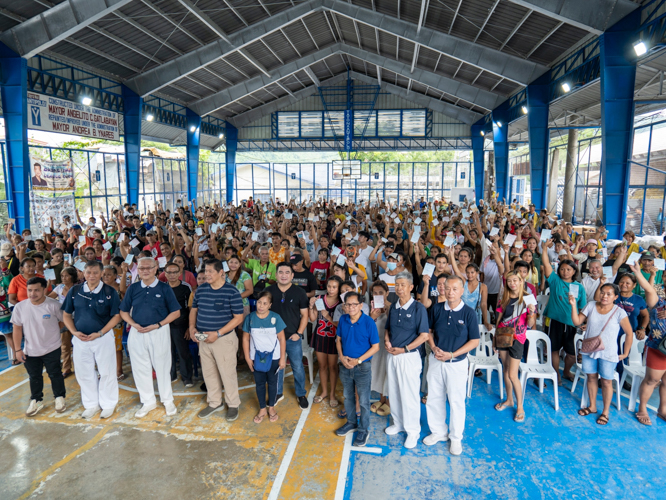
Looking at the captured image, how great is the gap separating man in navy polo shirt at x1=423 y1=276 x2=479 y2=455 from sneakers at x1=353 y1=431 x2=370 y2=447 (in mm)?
592

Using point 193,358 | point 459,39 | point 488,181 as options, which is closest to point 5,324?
point 193,358

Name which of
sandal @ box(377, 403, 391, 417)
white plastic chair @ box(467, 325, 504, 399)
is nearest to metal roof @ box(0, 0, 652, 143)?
white plastic chair @ box(467, 325, 504, 399)

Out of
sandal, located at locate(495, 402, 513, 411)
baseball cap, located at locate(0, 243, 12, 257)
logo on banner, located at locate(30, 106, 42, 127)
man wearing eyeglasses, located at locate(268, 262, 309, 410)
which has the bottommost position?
sandal, located at locate(495, 402, 513, 411)

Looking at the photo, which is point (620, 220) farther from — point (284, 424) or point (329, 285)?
point (284, 424)

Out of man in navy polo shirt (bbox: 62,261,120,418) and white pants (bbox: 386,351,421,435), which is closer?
white pants (bbox: 386,351,421,435)

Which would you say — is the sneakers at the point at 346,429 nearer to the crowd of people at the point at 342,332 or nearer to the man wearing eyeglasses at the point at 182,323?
the crowd of people at the point at 342,332

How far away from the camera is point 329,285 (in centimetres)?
445

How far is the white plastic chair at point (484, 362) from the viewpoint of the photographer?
16.6ft

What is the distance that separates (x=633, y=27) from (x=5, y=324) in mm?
13033

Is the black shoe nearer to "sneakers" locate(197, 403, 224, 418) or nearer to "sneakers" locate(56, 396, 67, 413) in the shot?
"sneakers" locate(197, 403, 224, 418)

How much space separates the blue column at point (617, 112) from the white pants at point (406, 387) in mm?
8781

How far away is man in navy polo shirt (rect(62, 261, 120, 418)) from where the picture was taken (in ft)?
14.7

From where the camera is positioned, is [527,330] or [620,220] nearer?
[527,330]

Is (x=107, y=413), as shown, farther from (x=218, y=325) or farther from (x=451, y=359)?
(x=451, y=359)
